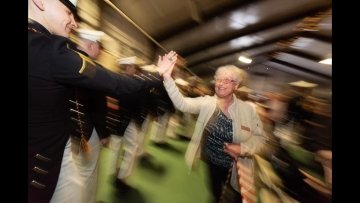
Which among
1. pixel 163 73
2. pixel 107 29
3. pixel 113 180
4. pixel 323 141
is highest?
pixel 107 29

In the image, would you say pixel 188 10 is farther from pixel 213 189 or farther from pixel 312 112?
pixel 213 189

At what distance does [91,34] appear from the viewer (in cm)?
130

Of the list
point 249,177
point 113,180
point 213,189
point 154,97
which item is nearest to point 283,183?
point 249,177

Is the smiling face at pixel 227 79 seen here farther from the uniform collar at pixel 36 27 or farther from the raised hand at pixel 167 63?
the uniform collar at pixel 36 27

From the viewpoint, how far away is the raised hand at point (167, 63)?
4.15 ft

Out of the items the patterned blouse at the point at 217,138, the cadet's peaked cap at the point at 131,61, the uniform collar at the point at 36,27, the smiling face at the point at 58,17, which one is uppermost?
the smiling face at the point at 58,17

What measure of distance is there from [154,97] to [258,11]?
0.53m

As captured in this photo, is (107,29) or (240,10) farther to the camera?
(107,29)

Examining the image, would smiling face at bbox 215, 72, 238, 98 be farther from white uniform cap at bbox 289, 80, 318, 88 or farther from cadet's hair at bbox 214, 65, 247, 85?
white uniform cap at bbox 289, 80, 318, 88

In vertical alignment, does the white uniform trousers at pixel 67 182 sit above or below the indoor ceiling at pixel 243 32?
below

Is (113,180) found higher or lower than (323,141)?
lower

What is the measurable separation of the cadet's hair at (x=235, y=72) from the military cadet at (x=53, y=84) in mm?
203

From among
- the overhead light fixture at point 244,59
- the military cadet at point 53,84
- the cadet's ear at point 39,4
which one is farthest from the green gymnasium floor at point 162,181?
the cadet's ear at point 39,4

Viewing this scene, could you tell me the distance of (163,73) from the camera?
1.27m
